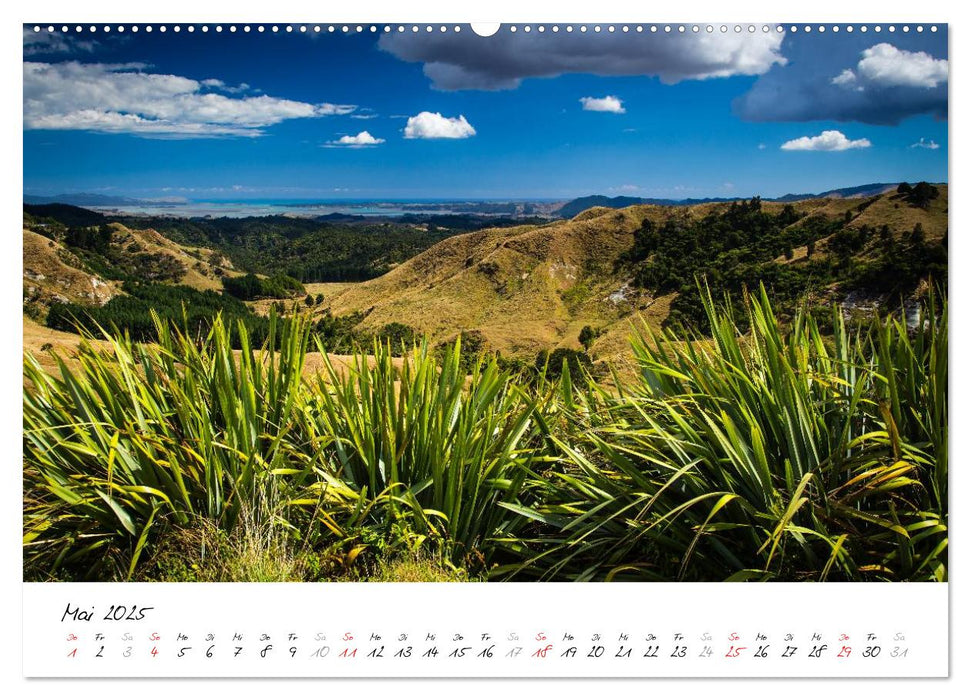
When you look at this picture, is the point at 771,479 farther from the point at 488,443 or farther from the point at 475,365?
the point at 475,365

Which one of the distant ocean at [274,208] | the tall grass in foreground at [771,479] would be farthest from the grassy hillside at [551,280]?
the tall grass in foreground at [771,479]

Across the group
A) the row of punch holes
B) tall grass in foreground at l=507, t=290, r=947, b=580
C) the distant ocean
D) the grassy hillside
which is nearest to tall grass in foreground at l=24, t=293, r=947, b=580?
tall grass in foreground at l=507, t=290, r=947, b=580

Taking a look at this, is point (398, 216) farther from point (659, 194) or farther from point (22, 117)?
point (22, 117)

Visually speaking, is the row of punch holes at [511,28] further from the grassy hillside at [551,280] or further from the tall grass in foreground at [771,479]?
the grassy hillside at [551,280]

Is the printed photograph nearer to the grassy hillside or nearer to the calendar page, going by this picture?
the calendar page

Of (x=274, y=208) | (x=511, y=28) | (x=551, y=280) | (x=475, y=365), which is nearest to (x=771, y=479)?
(x=475, y=365)
